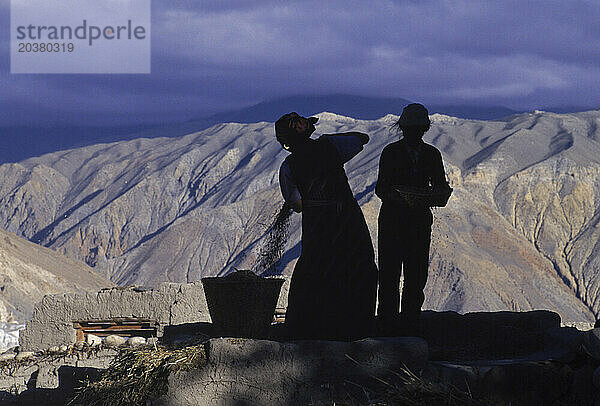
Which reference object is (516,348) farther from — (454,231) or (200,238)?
(200,238)

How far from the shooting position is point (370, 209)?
168ft

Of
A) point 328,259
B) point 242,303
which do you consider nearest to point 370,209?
point 328,259

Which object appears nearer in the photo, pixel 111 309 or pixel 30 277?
pixel 111 309

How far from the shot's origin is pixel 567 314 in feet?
159

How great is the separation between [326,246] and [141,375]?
1.52m

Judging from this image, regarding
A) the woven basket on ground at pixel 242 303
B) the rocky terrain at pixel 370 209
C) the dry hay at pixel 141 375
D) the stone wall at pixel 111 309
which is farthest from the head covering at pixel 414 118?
the rocky terrain at pixel 370 209

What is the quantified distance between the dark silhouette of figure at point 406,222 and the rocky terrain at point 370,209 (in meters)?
41.3

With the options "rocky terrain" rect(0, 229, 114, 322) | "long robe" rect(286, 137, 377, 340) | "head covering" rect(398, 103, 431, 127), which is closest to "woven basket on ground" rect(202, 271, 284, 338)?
"long robe" rect(286, 137, 377, 340)

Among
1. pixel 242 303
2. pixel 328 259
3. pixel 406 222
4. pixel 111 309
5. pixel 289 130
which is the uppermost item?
pixel 289 130

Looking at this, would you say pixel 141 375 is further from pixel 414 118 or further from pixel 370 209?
pixel 370 209

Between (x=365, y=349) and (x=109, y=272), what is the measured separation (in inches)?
2583

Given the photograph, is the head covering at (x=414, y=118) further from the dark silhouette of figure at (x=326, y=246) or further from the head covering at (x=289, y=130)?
the head covering at (x=289, y=130)

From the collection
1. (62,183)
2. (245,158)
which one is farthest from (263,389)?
(62,183)

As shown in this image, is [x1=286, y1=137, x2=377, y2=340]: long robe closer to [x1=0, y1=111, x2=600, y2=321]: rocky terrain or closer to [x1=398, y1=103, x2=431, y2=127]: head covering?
[x1=398, y1=103, x2=431, y2=127]: head covering
